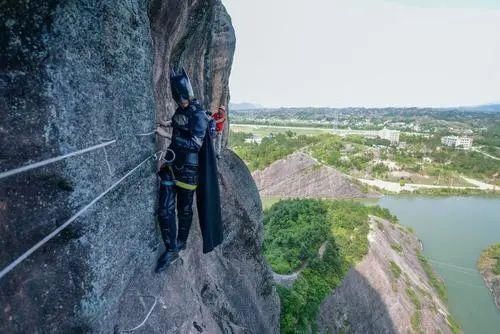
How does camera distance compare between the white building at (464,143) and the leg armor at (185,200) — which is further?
the white building at (464,143)

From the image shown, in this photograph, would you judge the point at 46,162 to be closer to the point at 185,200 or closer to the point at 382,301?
the point at 185,200

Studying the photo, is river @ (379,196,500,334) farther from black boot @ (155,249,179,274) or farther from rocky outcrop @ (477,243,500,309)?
black boot @ (155,249,179,274)

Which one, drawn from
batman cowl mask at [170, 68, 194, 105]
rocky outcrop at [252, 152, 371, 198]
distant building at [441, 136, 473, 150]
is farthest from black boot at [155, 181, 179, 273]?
distant building at [441, 136, 473, 150]

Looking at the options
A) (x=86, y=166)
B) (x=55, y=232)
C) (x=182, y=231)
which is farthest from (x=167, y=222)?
(x=55, y=232)

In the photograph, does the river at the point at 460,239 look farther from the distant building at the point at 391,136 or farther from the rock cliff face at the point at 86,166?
the distant building at the point at 391,136

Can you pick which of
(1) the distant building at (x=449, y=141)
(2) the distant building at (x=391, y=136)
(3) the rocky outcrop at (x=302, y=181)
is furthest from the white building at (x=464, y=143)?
(3) the rocky outcrop at (x=302, y=181)

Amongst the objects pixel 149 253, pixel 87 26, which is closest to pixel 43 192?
pixel 87 26

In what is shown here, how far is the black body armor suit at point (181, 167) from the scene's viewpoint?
4.52m

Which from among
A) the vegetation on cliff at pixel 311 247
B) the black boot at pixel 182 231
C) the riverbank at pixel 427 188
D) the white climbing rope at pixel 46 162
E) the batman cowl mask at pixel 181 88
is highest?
the batman cowl mask at pixel 181 88

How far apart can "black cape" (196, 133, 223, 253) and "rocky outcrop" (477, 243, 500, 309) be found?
2572 centimetres

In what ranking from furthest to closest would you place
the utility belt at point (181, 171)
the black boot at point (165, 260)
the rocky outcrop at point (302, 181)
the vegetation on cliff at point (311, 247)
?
the rocky outcrop at point (302, 181), the vegetation on cliff at point (311, 247), the black boot at point (165, 260), the utility belt at point (181, 171)

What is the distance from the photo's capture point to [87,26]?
130 inches

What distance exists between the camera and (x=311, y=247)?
69.7 feet

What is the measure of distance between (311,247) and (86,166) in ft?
62.4
